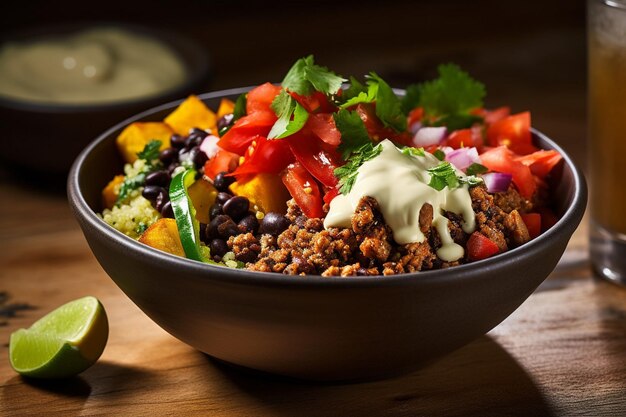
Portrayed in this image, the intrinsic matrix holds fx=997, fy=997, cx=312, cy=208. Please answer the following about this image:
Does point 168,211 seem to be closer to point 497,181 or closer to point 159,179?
point 159,179

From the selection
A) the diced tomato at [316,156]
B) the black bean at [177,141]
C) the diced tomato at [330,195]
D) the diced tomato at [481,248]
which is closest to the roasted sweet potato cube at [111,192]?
the black bean at [177,141]

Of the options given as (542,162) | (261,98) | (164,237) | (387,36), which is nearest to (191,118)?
(261,98)

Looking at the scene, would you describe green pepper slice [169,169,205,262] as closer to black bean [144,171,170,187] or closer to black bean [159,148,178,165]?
black bean [144,171,170,187]

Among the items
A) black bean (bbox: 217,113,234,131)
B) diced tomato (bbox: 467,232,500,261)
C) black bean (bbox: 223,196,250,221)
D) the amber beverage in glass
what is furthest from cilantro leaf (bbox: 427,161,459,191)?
the amber beverage in glass

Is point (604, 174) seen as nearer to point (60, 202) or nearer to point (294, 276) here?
point (294, 276)

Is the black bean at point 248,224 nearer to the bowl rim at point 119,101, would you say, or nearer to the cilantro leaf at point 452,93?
the cilantro leaf at point 452,93

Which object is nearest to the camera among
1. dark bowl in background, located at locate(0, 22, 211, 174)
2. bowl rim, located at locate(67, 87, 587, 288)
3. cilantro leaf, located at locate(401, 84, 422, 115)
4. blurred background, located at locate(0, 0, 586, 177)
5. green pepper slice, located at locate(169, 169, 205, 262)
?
bowl rim, located at locate(67, 87, 587, 288)

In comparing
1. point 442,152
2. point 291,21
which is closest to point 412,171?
point 442,152
